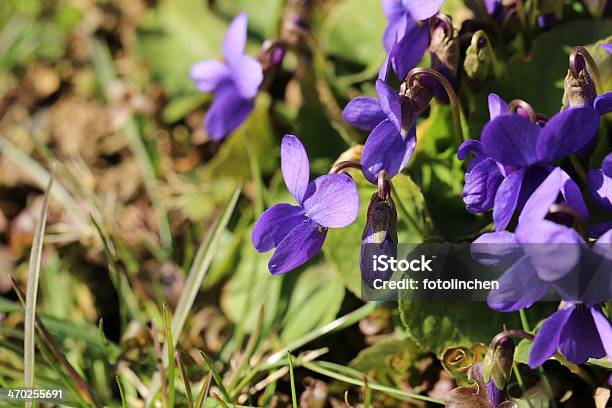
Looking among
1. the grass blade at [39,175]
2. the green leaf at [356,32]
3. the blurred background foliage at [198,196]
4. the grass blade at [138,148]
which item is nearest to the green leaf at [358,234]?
the blurred background foliage at [198,196]

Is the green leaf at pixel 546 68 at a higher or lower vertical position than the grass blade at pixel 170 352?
higher

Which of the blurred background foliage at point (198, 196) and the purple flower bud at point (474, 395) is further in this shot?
the blurred background foliage at point (198, 196)

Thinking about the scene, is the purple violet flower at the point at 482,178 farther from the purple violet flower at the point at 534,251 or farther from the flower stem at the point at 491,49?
the flower stem at the point at 491,49

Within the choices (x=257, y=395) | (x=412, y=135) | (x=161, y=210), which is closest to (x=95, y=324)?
(x=161, y=210)

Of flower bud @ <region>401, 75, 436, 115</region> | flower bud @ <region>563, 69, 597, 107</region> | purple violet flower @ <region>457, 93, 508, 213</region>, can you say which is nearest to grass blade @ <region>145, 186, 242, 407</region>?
flower bud @ <region>401, 75, 436, 115</region>

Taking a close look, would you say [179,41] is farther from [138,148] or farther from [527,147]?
[527,147]

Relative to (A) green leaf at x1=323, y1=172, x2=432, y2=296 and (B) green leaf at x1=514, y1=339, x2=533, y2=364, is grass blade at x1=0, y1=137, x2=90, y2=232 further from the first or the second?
(B) green leaf at x1=514, y1=339, x2=533, y2=364
